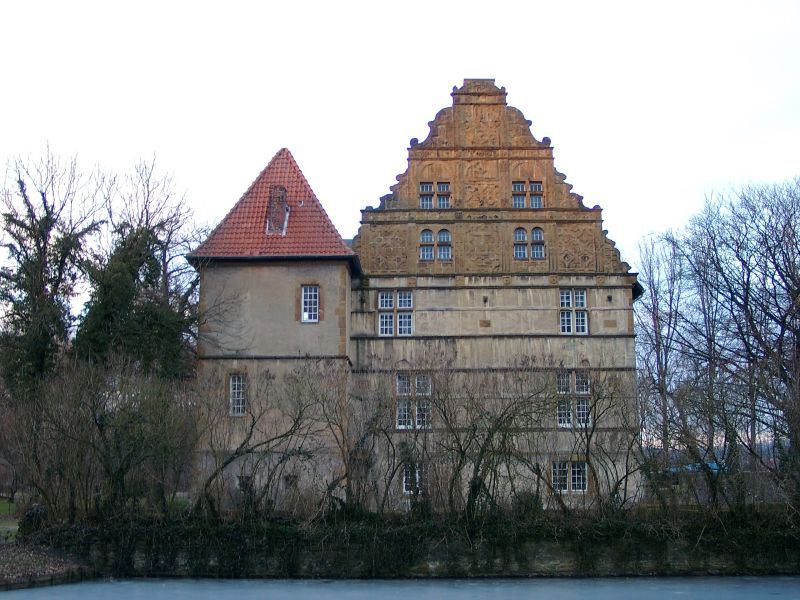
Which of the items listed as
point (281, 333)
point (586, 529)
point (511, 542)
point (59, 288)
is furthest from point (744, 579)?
point (59, 288)

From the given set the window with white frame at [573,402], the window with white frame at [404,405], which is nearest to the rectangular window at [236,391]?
the window with white frame at [404,405]

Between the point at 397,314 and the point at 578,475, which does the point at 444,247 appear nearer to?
the point at 397,314

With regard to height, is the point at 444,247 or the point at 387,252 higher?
the point at 444,247

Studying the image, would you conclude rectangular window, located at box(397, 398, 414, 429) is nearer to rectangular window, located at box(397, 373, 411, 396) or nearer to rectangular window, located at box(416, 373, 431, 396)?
rectangular window, located at box(397, 373, 411, 396)

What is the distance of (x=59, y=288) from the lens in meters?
28.6

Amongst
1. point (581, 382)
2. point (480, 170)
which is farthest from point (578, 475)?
point (480, 170)

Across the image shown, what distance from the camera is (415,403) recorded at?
2397cm

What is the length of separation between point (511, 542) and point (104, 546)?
9274 millimetres

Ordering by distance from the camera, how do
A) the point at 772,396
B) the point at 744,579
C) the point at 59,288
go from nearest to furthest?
the point at 744,579 → the point at 772,396 → the point at 59,288

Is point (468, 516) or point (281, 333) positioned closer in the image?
point (468, 516)

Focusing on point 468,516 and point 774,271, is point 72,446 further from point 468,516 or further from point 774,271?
point 774,271

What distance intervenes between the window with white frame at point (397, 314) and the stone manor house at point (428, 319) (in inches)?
1.7

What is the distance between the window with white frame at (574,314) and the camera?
30.1 m

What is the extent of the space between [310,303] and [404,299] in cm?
309
